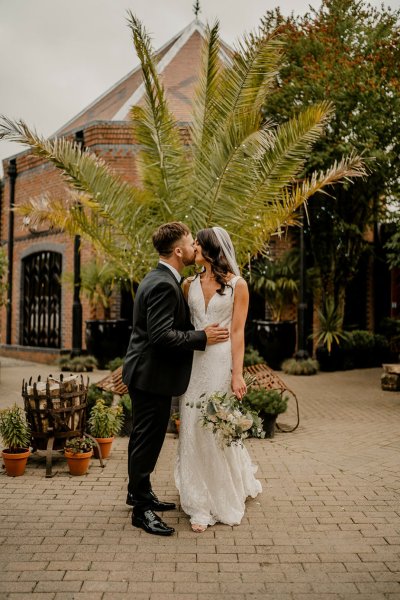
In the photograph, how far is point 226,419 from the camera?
3963mm

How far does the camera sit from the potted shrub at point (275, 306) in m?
14.3

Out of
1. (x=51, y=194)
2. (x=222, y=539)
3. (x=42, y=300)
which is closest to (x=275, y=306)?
(x=51, y=194)

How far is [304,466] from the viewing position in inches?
227

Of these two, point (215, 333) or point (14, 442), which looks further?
point (14, 442)

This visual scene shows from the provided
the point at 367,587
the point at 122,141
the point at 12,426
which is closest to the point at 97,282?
the point at 122,141

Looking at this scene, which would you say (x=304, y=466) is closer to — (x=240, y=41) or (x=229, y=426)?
(x=229, y=426)

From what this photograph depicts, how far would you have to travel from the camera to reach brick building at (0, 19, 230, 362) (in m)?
14.9

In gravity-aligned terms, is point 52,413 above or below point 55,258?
below

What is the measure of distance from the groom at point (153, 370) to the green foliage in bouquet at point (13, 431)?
1.67 m

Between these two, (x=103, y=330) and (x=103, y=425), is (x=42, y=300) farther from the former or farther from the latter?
(x=103, y=425)

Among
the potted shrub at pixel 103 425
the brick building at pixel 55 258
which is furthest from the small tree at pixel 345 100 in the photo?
the potted shrub at pixel 103 425

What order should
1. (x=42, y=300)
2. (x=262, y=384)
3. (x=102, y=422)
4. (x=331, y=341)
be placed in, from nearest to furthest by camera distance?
(x=102, y=422), (x=262, y=384), (x=331, y=341), (x=42, y=300)

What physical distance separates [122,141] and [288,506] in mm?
11919

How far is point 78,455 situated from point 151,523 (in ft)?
5.22
